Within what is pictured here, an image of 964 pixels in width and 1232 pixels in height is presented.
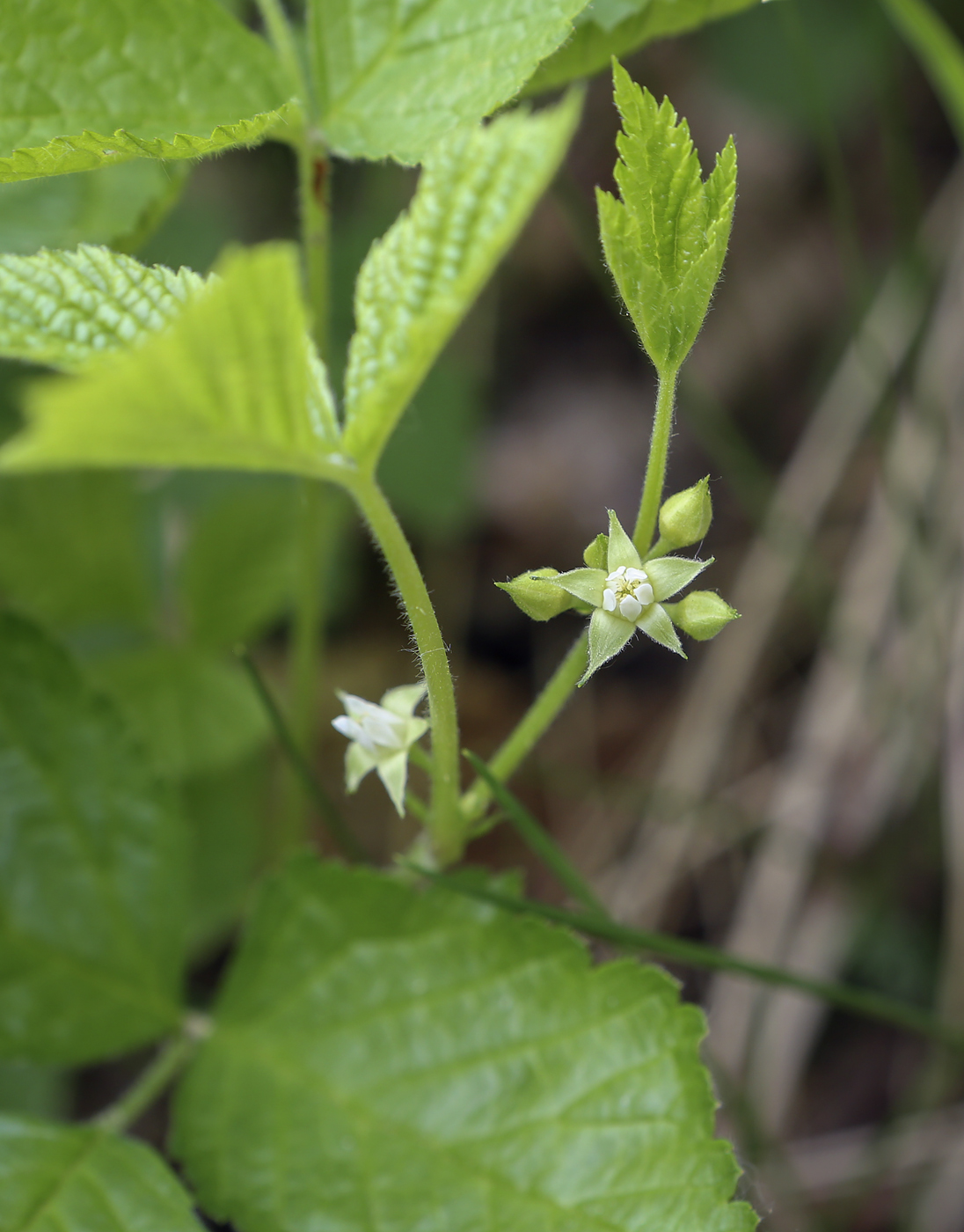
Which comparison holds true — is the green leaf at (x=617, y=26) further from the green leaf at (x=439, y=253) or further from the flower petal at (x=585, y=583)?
the flower petal at (x=585, y=583)

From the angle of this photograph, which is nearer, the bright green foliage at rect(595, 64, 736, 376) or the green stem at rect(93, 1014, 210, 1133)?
the bright green foliage at rect(595, 64, 736, 376)

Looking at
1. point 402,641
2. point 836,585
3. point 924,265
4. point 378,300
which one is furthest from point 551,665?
point 378,300

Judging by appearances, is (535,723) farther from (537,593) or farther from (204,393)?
(204,393)

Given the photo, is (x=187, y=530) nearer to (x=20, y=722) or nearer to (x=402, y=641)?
(x=402, y=641)

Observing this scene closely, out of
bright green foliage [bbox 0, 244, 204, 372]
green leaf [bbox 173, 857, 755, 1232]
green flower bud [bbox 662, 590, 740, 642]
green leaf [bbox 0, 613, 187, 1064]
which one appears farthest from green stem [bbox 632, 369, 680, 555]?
green leaf [bbox 0, 613, 187, 1064]

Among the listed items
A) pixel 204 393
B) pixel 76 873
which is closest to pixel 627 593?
pixel 204 393

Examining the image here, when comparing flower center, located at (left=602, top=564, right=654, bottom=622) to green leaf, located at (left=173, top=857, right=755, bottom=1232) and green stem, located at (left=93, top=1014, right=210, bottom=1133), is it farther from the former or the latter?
green stem, located at (left=93, top=1014, right=210, bottom=1133)

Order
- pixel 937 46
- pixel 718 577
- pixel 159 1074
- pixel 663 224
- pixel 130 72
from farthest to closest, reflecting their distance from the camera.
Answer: pixel 718 577 < pixel 937 46 < pixel 159 1074 < pixel 130 72 < pixel 663 224
